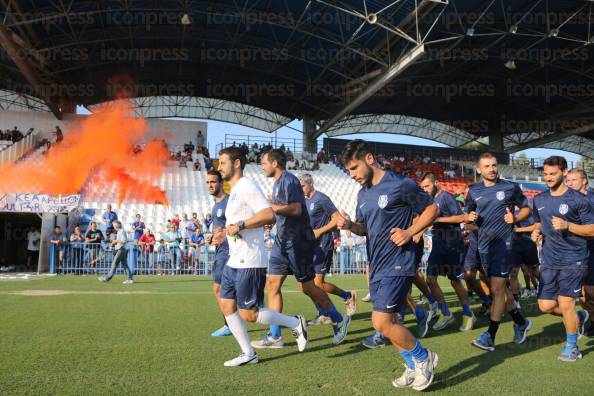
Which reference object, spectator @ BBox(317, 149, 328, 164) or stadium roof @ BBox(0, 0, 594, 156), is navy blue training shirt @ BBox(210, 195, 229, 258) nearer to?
stadium roof @ BBox(0, 0, 594, 156)

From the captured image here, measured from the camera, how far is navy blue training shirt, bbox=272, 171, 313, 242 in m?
5.61

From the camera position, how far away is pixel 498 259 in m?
5.74

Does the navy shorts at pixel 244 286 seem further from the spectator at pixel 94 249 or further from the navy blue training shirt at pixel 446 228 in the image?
the spectator at pixel 94 249

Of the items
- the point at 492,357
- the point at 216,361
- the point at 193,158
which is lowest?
the point at 492,357

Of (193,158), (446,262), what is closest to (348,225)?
(446,262)

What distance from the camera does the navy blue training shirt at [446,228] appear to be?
7117mm

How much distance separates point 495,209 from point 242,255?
3157 millimetres

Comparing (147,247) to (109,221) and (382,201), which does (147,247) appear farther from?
(382,201)

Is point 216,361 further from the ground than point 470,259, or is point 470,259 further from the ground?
point 470,259

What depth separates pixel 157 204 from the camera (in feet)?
75.8

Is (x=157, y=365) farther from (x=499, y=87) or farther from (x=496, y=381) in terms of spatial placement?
(x=499, y=87)

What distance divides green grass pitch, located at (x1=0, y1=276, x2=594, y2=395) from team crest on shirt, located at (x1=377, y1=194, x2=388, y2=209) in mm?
1402

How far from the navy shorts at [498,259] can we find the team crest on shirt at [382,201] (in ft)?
7.77

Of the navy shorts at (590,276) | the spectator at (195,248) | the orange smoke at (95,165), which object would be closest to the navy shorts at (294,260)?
the navy shorts at (590,276)
